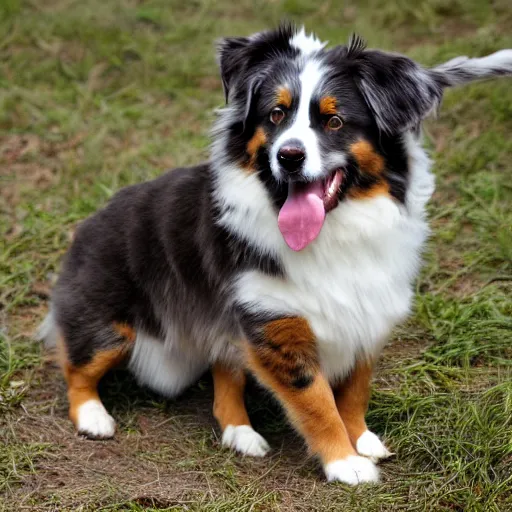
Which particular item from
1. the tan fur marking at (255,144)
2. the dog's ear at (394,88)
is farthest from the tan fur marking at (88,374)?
the dog's ear at (394,88)

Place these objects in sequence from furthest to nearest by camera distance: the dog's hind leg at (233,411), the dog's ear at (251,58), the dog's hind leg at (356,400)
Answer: the dog's hind leg at (233,411)
the dog's hind leg at (356,400)
the dog's ear at (251,58)

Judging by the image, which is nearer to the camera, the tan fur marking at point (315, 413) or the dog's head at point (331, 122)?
the dog's head at point (331, 122)

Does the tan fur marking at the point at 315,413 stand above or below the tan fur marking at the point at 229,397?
above

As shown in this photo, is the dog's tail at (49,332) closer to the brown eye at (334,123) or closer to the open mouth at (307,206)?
the open mouth at (307,206)

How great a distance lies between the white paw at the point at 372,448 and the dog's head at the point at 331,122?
1.05 meters

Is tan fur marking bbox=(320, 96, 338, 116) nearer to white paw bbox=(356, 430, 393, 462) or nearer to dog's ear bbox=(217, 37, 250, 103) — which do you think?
dog's ear bbox=(217, 37, 250, 103)

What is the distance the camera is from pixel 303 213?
3.80 meters

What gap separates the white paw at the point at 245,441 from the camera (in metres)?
4.36

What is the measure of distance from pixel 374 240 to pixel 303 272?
357 mm

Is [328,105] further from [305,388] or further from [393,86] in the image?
[305,388]

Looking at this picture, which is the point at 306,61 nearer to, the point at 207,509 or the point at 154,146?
the point at 207,509

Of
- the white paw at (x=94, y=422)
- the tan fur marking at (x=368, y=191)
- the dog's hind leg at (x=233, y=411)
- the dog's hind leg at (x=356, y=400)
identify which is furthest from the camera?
the white paw at (x=94, y=422)

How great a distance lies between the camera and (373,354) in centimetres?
423

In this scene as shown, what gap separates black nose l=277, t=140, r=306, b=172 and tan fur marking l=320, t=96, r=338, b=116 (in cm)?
25
